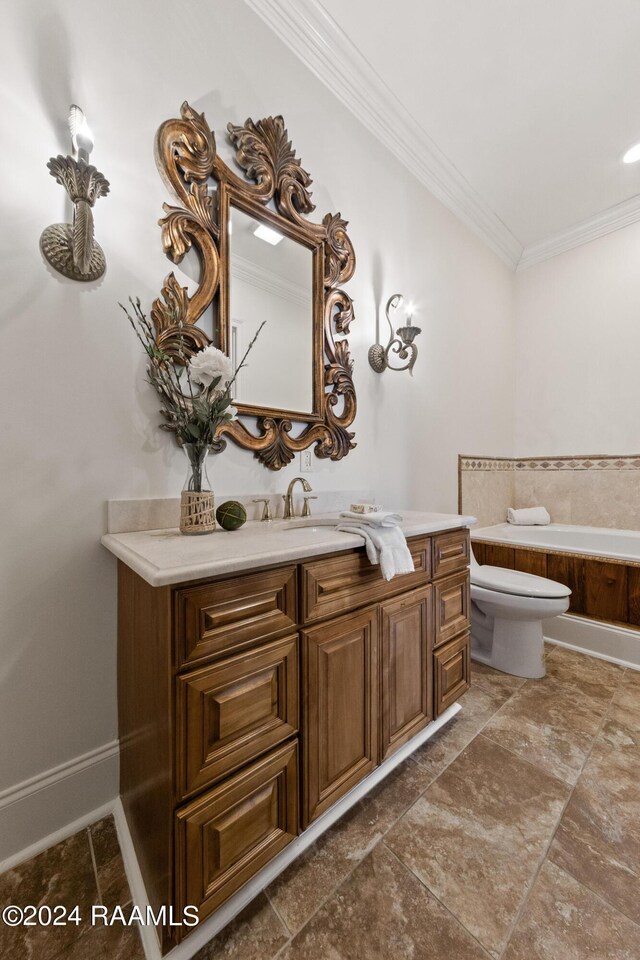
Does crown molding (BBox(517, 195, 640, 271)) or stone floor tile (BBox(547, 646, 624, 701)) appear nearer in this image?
stone floor tile (BBox(547, 646, 624, 701))

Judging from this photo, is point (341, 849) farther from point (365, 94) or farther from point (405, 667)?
point (365, 94)

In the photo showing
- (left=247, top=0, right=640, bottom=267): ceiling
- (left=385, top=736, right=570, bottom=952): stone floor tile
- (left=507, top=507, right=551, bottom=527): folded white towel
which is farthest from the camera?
(left=507, top=507, right=551, bottom=527): folded white towel

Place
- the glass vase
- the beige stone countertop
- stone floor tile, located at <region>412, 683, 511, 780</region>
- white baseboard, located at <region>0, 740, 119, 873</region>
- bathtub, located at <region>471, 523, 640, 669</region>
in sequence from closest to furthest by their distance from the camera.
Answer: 1. the beige stone countertop
2. white baseboard, located at <region>0, 740, 119, 873</region>
3. the glass vase
4. stone floor tile, located at <region>412, 683, 511, 780</region>
5. bathtub, located at <region>471, 523, 640, 669</region>

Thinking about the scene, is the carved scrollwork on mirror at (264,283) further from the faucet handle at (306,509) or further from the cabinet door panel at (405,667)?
the cabinet door panel at (405,667)

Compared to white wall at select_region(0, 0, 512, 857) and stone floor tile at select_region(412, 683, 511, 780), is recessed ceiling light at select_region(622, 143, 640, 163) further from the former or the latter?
stone floor tile at select_region(412, 683, 511, 780)

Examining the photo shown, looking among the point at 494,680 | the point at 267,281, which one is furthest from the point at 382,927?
the point at 267,281

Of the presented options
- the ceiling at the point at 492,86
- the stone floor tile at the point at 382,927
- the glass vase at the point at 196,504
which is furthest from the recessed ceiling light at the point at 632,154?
the stone floor tile at the point at 382,927

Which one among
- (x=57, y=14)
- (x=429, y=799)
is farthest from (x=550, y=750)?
(x=57, y=14)

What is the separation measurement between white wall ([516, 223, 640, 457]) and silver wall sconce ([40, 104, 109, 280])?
332 centimetres

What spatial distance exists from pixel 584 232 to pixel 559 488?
2.05 m

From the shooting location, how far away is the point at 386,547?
43.3 inches

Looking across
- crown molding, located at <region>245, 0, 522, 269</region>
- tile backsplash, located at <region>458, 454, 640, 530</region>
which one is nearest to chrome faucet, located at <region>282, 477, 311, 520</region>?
tile backsplash, located at <region>458, 454, 640, 530</region>

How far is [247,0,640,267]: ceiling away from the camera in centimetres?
158

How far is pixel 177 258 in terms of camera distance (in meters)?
1.26
